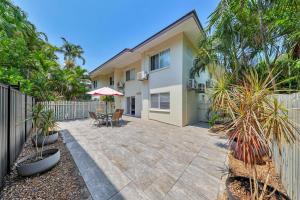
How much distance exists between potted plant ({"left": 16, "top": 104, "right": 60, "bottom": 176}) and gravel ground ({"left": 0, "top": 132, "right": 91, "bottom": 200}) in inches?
5.9

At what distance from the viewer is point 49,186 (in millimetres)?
2939

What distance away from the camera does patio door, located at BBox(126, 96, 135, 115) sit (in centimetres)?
1593

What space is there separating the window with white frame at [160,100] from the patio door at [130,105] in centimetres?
427

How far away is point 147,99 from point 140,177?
30.8ft

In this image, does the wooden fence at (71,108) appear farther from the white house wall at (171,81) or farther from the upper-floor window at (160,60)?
the upper-floor window at (160,60)

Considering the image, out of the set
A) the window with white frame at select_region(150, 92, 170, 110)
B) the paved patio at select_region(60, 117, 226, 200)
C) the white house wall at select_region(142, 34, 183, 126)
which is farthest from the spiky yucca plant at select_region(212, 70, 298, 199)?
the window with white frame at select_region(150, 92, 170, 110)

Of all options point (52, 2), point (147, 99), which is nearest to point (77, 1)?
point (52, 2)

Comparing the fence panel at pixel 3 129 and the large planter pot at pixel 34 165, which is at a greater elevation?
the fence panel at pixel 3 129

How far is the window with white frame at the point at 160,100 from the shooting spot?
35.1ft

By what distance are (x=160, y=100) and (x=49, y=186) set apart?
→ 9.12 metres

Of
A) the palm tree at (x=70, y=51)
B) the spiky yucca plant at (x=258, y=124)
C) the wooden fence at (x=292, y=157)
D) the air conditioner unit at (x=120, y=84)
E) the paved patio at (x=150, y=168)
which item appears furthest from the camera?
the palm tree at (x=70, y=51)

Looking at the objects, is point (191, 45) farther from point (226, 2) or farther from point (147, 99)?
point (226, 2)

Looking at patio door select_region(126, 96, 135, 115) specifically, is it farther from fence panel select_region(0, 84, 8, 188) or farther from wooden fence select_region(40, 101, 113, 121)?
fence panel select_region(0, 84, 8, 188)

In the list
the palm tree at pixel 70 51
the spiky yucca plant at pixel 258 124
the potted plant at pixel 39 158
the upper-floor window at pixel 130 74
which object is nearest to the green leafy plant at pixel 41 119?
the potted plant at pixel 39 158
